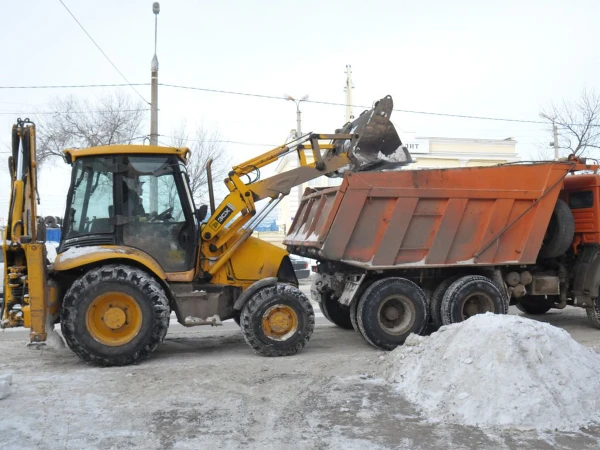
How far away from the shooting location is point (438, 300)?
8289 millimetres

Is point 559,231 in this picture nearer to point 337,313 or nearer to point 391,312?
point 391,312

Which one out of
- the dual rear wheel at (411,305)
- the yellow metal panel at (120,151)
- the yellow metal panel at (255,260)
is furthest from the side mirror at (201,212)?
the dual rear wheel at (411,305)

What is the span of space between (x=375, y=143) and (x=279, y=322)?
2911 mm

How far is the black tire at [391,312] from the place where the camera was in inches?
309

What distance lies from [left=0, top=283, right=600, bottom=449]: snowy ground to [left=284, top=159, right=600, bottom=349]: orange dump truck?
849 mm

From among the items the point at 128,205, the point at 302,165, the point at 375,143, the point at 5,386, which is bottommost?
the point at 5,386

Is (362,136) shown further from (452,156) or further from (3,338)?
(452,156)

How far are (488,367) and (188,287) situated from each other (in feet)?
12.8

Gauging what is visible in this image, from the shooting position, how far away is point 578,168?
29.0ft

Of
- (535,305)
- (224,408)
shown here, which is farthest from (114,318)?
Result: (535,305)

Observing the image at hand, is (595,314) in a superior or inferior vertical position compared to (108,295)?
inferior

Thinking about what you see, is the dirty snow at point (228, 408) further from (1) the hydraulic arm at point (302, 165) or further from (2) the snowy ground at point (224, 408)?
(1) the hydraulic arm at point (302, 165)

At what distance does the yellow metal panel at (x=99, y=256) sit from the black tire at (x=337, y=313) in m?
3.24

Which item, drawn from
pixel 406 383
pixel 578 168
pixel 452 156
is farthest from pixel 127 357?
pixel 452 156
